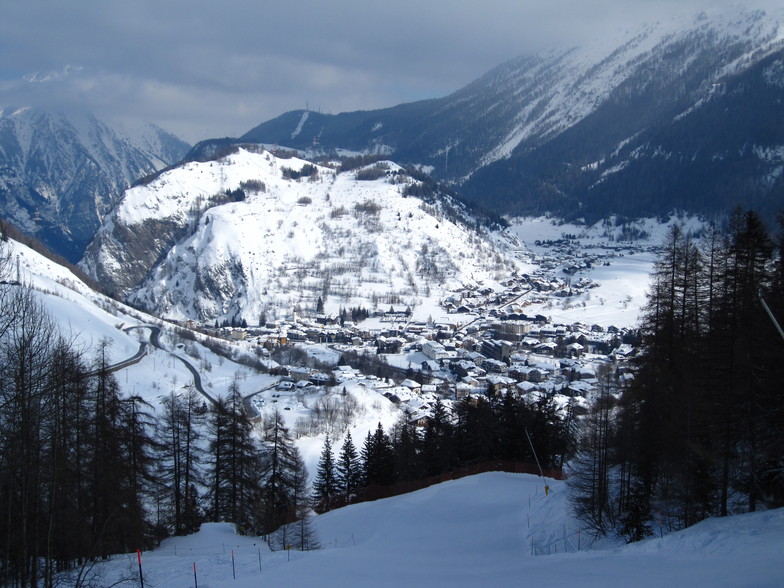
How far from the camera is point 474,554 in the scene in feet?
52.6

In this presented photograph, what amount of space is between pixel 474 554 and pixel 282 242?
132 metres

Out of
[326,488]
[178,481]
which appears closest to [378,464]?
[326,488]

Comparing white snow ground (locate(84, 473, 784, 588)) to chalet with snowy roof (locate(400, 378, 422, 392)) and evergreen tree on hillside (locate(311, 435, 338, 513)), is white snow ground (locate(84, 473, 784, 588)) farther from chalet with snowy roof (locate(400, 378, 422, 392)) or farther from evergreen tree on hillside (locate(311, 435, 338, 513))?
chalet with snowy roof (locate(400, 378, 422, 392))

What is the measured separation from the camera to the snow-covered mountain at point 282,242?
129750 mm

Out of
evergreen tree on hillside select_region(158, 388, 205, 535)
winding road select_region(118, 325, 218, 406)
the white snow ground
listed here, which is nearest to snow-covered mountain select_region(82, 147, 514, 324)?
winding road select_region(118, 325, 218, 406)

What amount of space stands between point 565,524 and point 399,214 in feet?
475

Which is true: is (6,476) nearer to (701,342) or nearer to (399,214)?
(701,342)

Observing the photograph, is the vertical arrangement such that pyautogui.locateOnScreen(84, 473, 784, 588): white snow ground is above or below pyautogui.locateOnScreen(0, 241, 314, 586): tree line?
below

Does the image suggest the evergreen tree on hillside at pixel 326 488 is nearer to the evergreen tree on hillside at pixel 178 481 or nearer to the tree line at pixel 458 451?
the tree line at pixel 458 451

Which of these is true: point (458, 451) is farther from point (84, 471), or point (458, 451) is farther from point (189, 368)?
point (189, 368)

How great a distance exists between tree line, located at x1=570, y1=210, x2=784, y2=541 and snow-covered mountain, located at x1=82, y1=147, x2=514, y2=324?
100391 mm

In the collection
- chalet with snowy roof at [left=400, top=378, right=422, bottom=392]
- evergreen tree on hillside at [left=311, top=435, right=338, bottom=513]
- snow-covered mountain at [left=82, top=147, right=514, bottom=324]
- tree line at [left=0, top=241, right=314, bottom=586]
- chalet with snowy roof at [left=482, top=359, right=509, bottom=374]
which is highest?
snow-covered mountain at [left=82, top=147, right=514, bottom=324]

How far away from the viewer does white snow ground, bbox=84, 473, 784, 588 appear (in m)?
11.0

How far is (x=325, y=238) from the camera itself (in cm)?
14850
